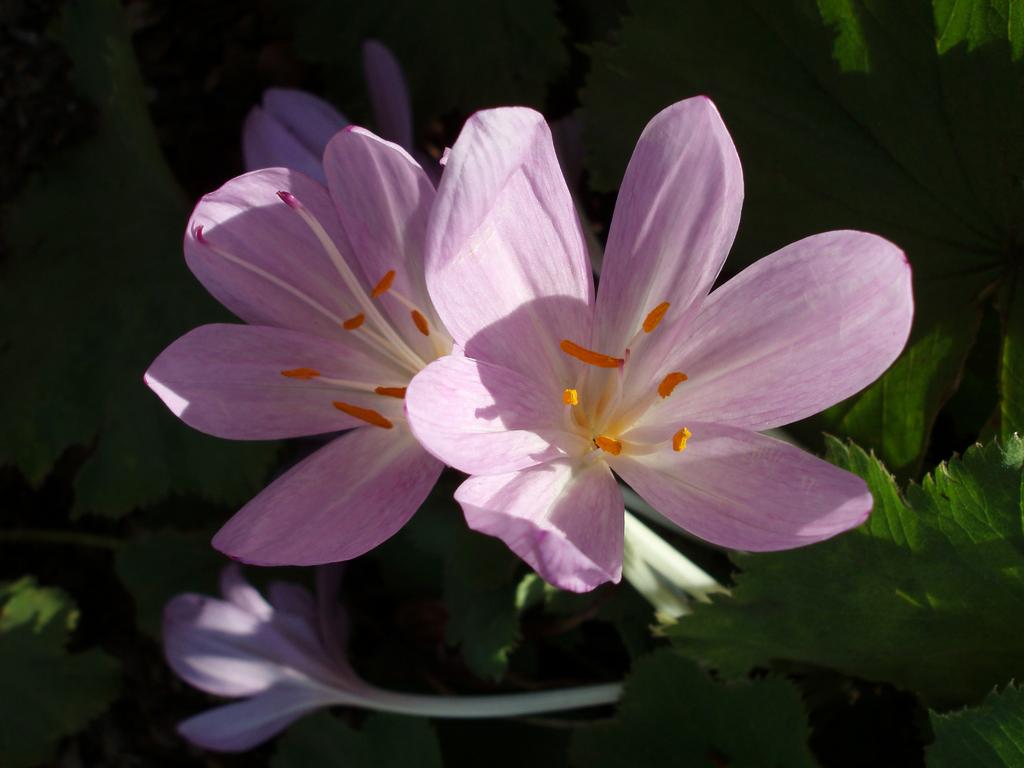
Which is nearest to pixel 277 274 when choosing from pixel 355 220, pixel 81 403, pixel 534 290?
pixel 355 220

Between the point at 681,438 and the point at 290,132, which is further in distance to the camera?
the point at 290,132

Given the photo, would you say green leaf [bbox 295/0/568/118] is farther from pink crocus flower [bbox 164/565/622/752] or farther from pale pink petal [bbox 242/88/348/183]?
pink crocus flower [bbox 164/565/622/752]

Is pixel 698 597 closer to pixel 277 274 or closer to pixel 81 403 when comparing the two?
pixel 277 274

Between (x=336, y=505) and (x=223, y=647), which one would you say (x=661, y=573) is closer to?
(x=336, y=505)

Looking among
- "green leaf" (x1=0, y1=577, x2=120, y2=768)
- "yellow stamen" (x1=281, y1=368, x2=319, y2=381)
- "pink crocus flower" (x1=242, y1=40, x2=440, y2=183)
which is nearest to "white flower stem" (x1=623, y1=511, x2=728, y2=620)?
"yellow stamen" (x1=281, y1=368, x2=319, y2=381)

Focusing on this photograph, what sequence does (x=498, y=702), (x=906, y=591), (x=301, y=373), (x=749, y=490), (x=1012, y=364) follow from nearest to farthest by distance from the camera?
(x=749, y=490) < (x=301, y=373) < (x=906, y=591) < (x=1012, y=364) < (x=498, y=702)

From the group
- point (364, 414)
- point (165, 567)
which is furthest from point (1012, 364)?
point (165, 567)
